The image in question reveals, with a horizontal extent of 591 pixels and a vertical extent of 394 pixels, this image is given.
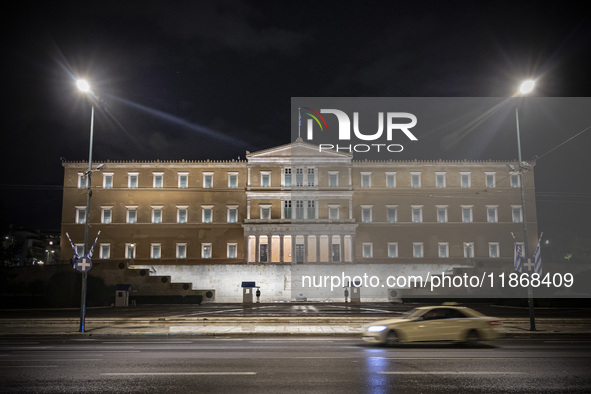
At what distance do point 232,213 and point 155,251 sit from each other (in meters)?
10.7

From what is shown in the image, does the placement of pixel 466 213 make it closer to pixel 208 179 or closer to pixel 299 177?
pixel 299 177

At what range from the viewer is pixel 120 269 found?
161 feet

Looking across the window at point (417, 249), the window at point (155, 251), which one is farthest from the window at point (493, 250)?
the window at point (155, 251)

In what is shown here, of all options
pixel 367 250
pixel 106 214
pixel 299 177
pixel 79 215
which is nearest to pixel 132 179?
pixel 106 214

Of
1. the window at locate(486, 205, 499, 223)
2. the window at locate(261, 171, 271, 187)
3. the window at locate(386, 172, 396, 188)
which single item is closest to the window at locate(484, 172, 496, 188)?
the window at locate(486, 205, 499, 223)

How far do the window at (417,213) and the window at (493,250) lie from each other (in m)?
9.22

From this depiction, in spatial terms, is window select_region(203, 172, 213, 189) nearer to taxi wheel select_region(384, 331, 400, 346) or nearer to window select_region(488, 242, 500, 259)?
window select_region(488, 242, 500, 259)

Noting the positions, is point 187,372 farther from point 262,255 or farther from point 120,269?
point 262,255

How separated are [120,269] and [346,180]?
29.8 metres

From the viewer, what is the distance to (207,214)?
64250mm

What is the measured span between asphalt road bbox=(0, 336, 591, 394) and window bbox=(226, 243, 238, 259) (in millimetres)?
45968

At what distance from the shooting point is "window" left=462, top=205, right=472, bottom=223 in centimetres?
6369

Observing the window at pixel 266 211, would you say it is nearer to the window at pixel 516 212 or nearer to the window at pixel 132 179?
the window at pixel 132 179

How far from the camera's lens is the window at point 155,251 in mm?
62828
